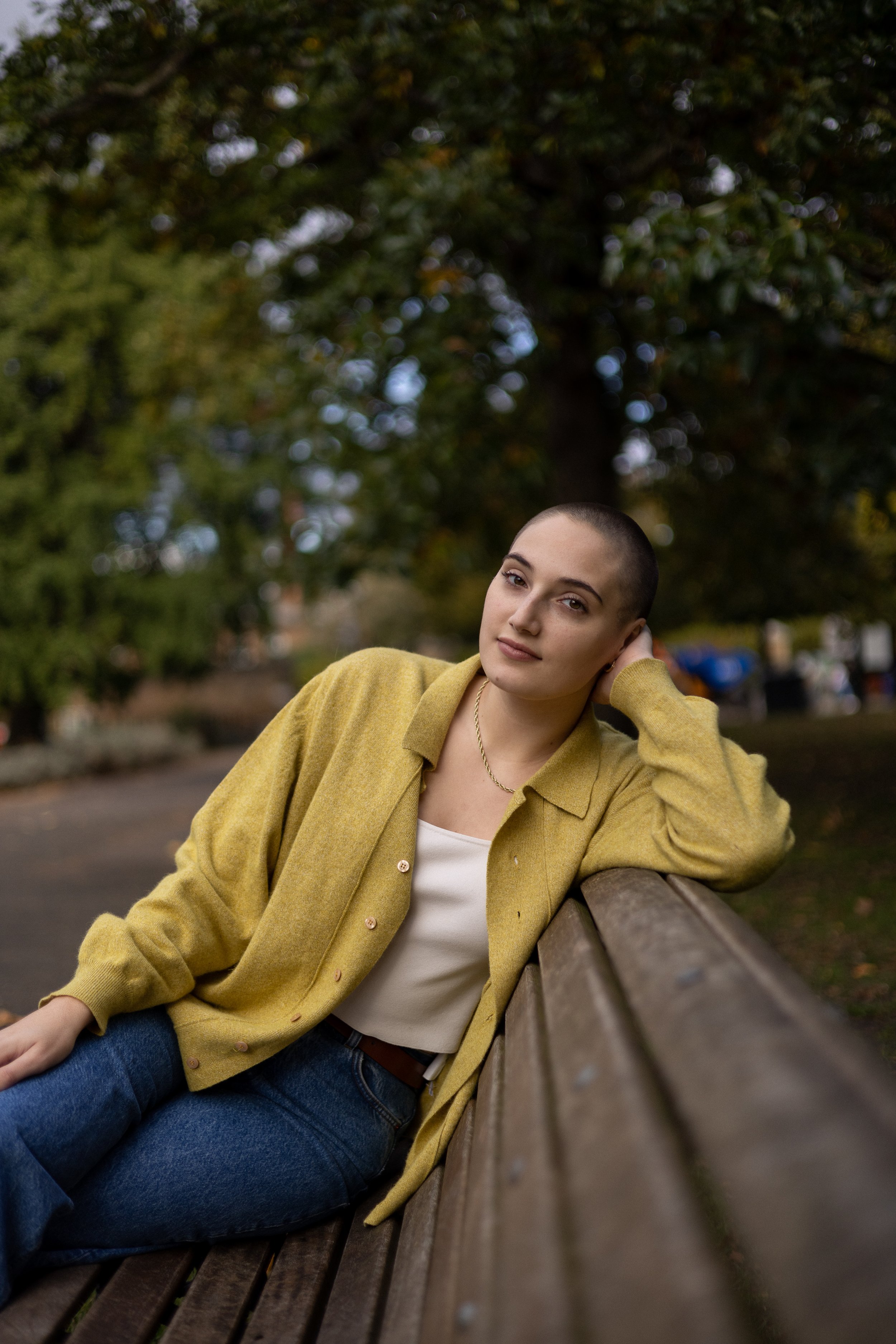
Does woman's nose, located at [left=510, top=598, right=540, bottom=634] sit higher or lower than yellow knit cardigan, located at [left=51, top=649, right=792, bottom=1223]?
higher

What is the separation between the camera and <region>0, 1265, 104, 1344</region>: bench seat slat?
1775 millimetres

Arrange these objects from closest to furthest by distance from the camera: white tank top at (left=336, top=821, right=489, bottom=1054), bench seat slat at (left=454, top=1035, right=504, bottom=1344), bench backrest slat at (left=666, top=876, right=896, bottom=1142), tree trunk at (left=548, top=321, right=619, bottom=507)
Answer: bench backrest slat at (left=666, top=876, right=896, bottom=1142)
bench seat slat at (left=454, top=1035, right=504, bottom=1344)
white tank top at (left=336, top=821, right=489, bottom=1054)
tree trunk at (left=548, top=321, right=619, bottom=507)

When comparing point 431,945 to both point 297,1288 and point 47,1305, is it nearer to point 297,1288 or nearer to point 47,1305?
point 297,1288

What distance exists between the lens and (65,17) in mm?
4562

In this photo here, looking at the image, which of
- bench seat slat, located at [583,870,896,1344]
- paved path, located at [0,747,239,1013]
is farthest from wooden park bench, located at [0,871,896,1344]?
paved path, located at [0,747,239,1013]

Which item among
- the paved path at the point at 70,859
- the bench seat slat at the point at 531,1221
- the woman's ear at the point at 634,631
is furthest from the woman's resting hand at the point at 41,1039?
the paved path at the point at 70,859

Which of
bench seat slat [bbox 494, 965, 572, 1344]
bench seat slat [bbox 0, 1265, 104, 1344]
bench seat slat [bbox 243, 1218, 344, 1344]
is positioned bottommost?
bench seat slat [bbox 243, 1218, 344, 1344]

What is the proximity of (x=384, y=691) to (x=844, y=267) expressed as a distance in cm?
294

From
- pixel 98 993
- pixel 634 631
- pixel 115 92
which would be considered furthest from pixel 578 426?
pixel 98 993

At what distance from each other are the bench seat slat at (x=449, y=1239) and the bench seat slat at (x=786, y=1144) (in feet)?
1.43

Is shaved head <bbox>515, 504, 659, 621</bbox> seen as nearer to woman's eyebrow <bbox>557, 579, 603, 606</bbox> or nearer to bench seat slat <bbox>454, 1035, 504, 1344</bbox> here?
woman's eyebrow <bbox>557, 579, 603, 606</bbox>

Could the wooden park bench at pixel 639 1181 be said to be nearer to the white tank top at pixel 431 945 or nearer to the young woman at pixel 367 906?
the young woman at pixel 367 906

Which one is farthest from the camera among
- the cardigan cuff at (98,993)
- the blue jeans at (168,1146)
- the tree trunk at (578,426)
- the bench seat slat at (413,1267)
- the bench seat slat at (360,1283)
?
the tree trunk at (578,426)

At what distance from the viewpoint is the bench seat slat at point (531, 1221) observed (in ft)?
Answer: 2.89
